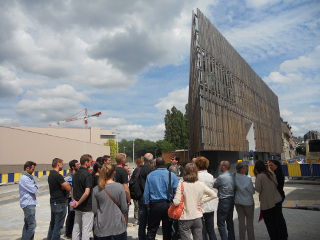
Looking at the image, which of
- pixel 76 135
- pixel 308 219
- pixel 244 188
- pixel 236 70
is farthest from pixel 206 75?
pixel 76 135

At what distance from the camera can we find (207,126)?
91.4 ft

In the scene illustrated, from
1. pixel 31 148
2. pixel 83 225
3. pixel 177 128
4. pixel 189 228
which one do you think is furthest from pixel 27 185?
pixel 177 128

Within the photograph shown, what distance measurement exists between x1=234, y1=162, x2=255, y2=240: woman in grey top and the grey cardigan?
2.48 m

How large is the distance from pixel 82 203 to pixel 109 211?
125 centimetres

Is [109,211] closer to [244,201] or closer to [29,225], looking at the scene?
[29,225]

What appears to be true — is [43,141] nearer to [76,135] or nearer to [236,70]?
[236,70]

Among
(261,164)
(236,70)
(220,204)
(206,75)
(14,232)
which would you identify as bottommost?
(14,232)

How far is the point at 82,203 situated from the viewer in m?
5.20

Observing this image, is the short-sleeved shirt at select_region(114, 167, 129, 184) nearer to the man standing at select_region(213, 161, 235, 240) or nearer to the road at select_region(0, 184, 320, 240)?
the road at select_region(0, 184, 320, 240)

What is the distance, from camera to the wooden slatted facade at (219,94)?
2819cm

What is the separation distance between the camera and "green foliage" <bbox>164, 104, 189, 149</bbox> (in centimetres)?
7000

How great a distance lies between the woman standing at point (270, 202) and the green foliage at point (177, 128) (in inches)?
2516

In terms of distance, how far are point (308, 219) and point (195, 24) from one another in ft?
83.7

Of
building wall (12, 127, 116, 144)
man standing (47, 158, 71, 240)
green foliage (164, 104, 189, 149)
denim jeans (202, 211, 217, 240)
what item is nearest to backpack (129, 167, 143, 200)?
man standing (47, 158, 71, 240)
